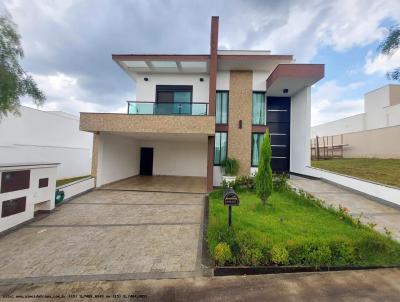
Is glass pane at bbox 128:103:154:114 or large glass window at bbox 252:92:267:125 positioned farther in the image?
large glass window at bbox 252:92:267:125

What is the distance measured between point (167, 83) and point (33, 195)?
33.0ft

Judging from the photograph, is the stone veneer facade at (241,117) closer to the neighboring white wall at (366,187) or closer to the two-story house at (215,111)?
the two-story house at (215,111)

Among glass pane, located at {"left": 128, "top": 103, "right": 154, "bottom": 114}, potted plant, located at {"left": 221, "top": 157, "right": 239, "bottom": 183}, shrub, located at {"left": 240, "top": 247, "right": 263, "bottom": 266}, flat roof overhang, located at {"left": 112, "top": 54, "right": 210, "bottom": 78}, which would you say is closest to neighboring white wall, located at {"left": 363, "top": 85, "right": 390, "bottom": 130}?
potted plant, located at {"left": 221, "top": 157, "right": 239, "bottom": 183}

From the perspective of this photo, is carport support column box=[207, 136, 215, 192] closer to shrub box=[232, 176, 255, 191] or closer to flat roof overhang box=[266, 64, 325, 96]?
shrub box=[232, 176, 255, 191]

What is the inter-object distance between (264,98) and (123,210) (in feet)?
35.0

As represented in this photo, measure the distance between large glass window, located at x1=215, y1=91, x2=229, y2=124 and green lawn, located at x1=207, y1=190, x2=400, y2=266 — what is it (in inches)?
299

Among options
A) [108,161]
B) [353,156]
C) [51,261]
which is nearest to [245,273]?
[51,261]

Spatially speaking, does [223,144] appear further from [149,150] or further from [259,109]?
[149,150]

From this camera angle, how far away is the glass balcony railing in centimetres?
1024

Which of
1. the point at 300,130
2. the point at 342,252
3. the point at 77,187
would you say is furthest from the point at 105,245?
the point at 300,130

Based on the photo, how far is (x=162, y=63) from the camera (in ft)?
39.8

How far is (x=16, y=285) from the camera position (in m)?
3.52

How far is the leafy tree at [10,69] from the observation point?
6156 millimetres

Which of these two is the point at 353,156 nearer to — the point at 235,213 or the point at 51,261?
the point at 235,213
